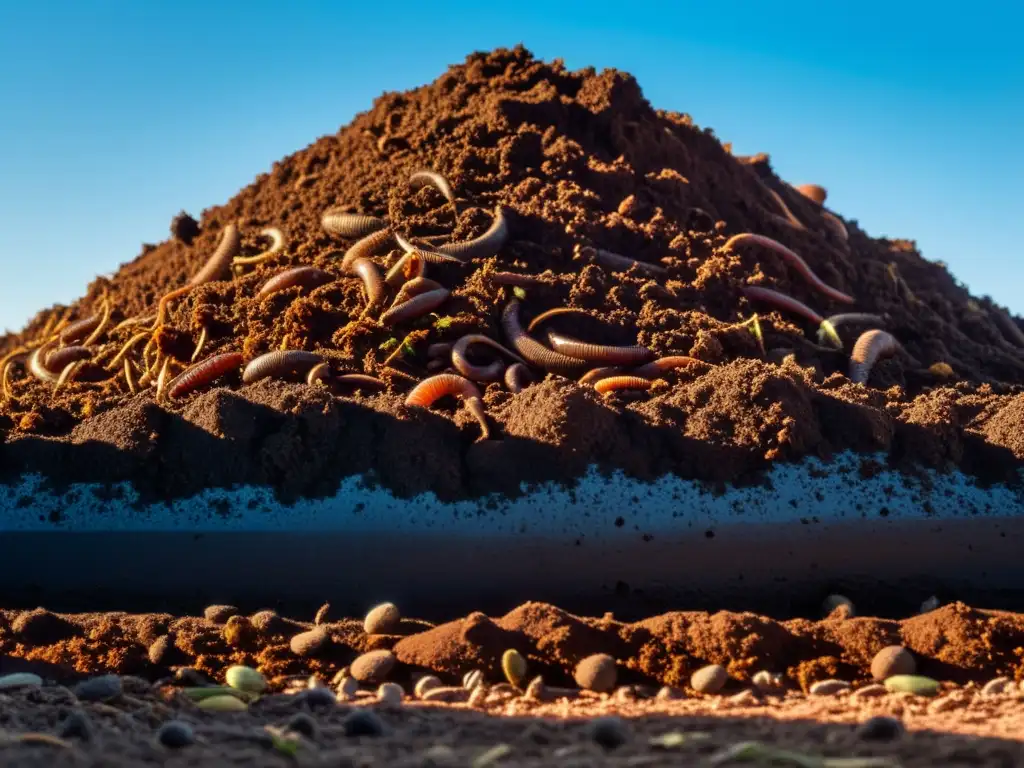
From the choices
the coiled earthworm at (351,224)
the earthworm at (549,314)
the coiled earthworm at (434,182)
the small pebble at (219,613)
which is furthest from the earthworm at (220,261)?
the small pebble at (219,613)

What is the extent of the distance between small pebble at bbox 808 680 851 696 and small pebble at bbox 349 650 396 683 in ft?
6.42

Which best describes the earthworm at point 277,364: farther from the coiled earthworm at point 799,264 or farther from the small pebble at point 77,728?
the coiled earthworm at point 799,264

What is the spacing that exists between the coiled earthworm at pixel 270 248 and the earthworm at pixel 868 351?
5.09 metres

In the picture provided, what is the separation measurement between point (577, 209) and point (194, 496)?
4.44 meters

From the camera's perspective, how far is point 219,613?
19.0 ft

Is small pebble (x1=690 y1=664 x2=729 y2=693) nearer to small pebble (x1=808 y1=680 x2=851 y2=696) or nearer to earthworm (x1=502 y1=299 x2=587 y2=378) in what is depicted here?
small pebble (x1=808 y1=680 x2=851 y2=696)

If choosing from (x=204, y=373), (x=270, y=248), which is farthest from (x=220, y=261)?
(x=204, y=373)

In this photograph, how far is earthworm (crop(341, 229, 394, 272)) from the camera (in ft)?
29.3

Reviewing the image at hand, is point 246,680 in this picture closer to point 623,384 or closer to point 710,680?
point 710,680

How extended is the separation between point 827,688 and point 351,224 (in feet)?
19.9

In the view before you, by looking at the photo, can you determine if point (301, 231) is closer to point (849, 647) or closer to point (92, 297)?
point (92, 297)

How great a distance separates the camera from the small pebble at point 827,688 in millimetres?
4773

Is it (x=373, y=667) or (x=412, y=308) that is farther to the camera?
(x=412, y=308)

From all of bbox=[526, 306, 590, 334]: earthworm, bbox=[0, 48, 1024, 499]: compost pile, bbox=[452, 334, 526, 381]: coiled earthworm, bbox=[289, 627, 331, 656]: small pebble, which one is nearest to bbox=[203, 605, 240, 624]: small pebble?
bbox=[289, 627, 331, 656]: small pebble
